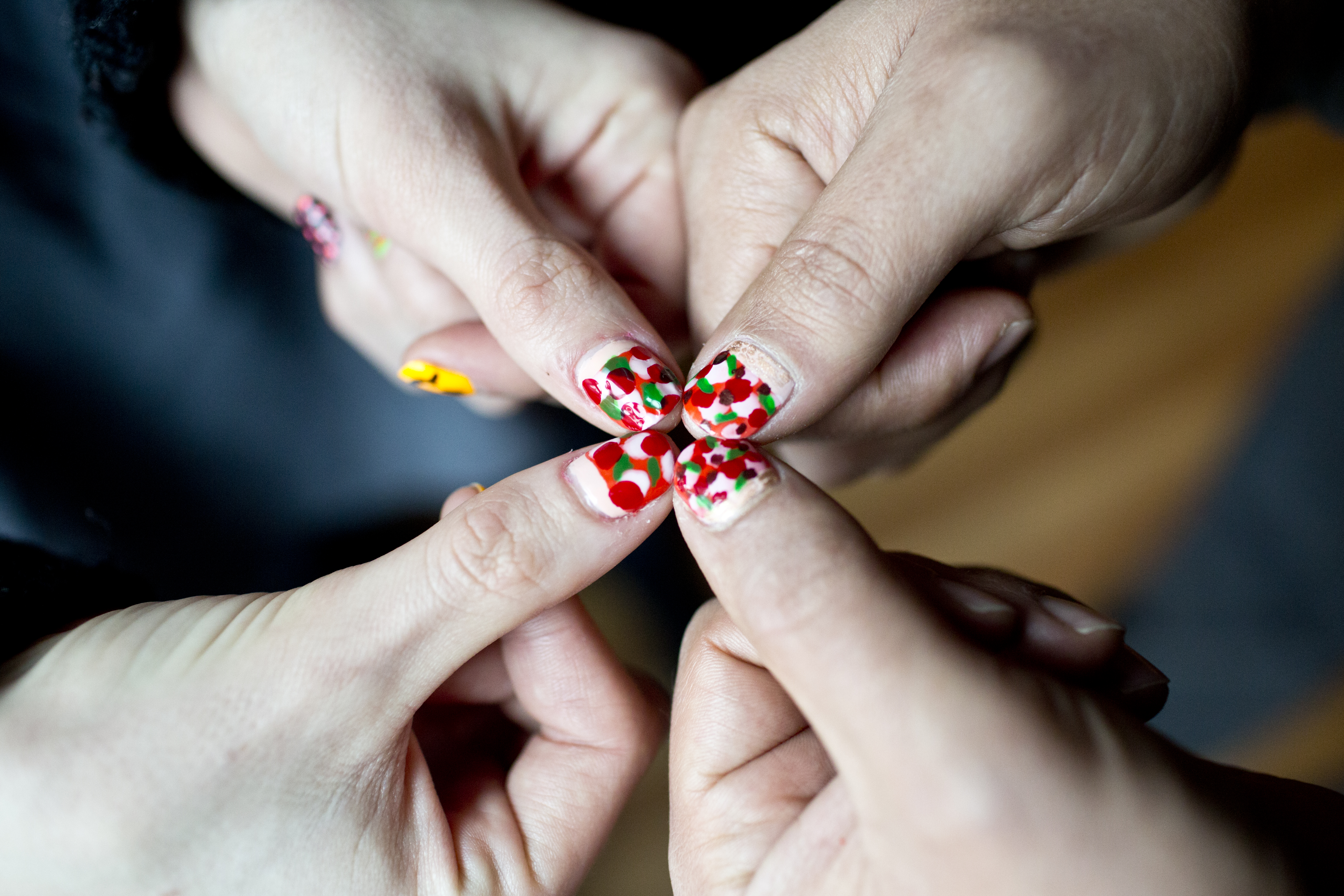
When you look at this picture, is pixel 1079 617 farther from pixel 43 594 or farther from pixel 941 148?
pixel 43 594

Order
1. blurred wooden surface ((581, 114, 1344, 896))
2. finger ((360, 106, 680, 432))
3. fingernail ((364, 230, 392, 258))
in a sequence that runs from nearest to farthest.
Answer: finger ((360, 106, 680, 432))
fingernail ((364, 230, 392, 258))
blurred wooden surface ((581, 114, 1344, 896))

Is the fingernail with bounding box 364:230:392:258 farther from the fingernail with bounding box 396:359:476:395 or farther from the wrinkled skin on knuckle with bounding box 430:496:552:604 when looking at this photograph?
the wrinkled skin on knuckle with bounding box 430:496:552:604

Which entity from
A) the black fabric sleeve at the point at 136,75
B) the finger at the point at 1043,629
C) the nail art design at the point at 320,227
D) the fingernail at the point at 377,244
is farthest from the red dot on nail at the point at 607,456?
the black fabric sleeve at the point at 136,75

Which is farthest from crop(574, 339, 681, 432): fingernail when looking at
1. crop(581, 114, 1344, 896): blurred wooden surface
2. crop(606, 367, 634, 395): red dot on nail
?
crop(581, 114, 1344, 896): blurred wooden surface

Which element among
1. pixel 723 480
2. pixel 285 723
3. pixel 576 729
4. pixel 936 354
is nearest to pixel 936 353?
pixel 936 354

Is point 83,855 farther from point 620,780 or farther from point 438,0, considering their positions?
point 438,0

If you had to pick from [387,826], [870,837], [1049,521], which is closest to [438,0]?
[387,826]
